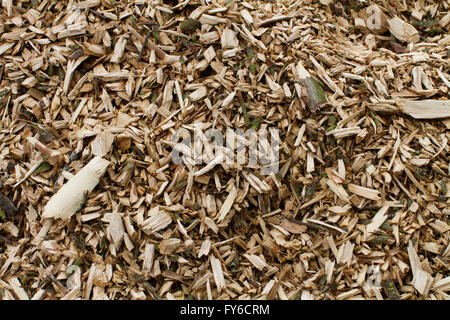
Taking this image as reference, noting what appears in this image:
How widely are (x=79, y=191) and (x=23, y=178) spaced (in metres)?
0.41

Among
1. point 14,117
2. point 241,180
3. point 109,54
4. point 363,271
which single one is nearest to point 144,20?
point 109,54

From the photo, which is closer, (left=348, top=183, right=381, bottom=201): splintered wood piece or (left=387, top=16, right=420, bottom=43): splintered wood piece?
(left=348, top=183, right=381, bottom=201): splintered wood piece

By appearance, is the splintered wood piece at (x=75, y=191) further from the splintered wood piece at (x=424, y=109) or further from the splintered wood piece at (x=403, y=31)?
the splintered wood piece at (x=403, y=31)

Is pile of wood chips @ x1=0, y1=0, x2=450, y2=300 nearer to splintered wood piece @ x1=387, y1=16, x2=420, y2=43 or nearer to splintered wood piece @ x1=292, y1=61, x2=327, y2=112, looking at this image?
splintered wood piece @ x1=292, y1=61, x2=327, y2=112

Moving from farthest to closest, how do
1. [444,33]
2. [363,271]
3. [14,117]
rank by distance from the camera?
[444,33]
[14,117]
[363,271]

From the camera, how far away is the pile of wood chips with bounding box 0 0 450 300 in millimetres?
2049

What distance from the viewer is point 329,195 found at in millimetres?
Result: 2205

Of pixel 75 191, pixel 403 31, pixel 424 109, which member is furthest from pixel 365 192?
pixel 75 191

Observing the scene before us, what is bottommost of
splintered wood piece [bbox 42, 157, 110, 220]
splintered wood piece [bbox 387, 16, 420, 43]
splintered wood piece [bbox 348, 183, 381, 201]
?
splintered wood piece [bbox 348, 183, 381, 201]

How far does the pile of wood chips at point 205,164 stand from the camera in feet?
6.72

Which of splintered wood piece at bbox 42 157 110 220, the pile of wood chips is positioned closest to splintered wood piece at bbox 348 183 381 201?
the pile of wood chips

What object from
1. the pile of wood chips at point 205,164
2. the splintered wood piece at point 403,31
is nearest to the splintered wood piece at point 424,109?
the pile of wood chips at point 205,164

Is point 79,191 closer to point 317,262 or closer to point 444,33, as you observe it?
point 317,262

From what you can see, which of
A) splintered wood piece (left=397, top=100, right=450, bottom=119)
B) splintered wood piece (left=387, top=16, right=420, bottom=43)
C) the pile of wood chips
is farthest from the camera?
splintered wood piece (left=387, top=16, right=420, bottom=43)
